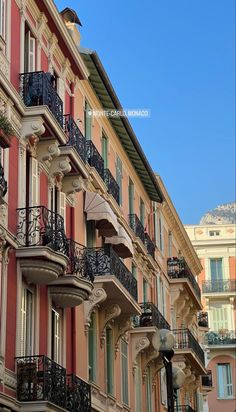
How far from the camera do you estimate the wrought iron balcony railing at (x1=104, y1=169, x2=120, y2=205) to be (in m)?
29.5

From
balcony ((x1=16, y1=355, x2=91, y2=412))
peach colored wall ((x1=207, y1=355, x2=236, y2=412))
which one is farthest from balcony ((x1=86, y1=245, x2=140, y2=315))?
peach colored wall ((x1=207, y1=355, x2=236, y2=412))

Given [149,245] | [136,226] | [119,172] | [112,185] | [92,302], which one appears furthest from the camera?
[149,245]

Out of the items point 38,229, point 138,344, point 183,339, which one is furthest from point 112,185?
point 183,339

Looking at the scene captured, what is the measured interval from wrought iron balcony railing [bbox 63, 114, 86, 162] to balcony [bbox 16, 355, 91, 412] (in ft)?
20.0

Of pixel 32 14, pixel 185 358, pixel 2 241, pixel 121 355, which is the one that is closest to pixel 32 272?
pixel 2 241

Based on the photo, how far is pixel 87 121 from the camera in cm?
2867

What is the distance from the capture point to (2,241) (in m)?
18.8

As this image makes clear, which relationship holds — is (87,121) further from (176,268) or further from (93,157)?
(176,268)

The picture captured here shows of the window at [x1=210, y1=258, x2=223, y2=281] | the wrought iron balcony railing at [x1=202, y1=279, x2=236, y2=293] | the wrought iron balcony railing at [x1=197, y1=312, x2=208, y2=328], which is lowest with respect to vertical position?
the wrought iron balcony railing at [x1=197, y1=312, x2=208, y2=328]

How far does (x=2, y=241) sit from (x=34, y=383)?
122 inches

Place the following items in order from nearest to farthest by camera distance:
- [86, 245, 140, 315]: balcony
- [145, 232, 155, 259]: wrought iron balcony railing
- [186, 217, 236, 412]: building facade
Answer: [86, 245, 140, 315]: balcony
[145, 232, 155, 259]: wrought iron balcony railing
[186, 217, 236, 412]: building facade

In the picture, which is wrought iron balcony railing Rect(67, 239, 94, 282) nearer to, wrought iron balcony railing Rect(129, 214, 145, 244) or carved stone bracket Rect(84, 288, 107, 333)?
carved stone bracket Rect(84, 288, 107, 333)

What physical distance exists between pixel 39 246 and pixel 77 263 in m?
3.08

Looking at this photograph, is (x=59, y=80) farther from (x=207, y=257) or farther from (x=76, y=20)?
(x=207, y=257)
